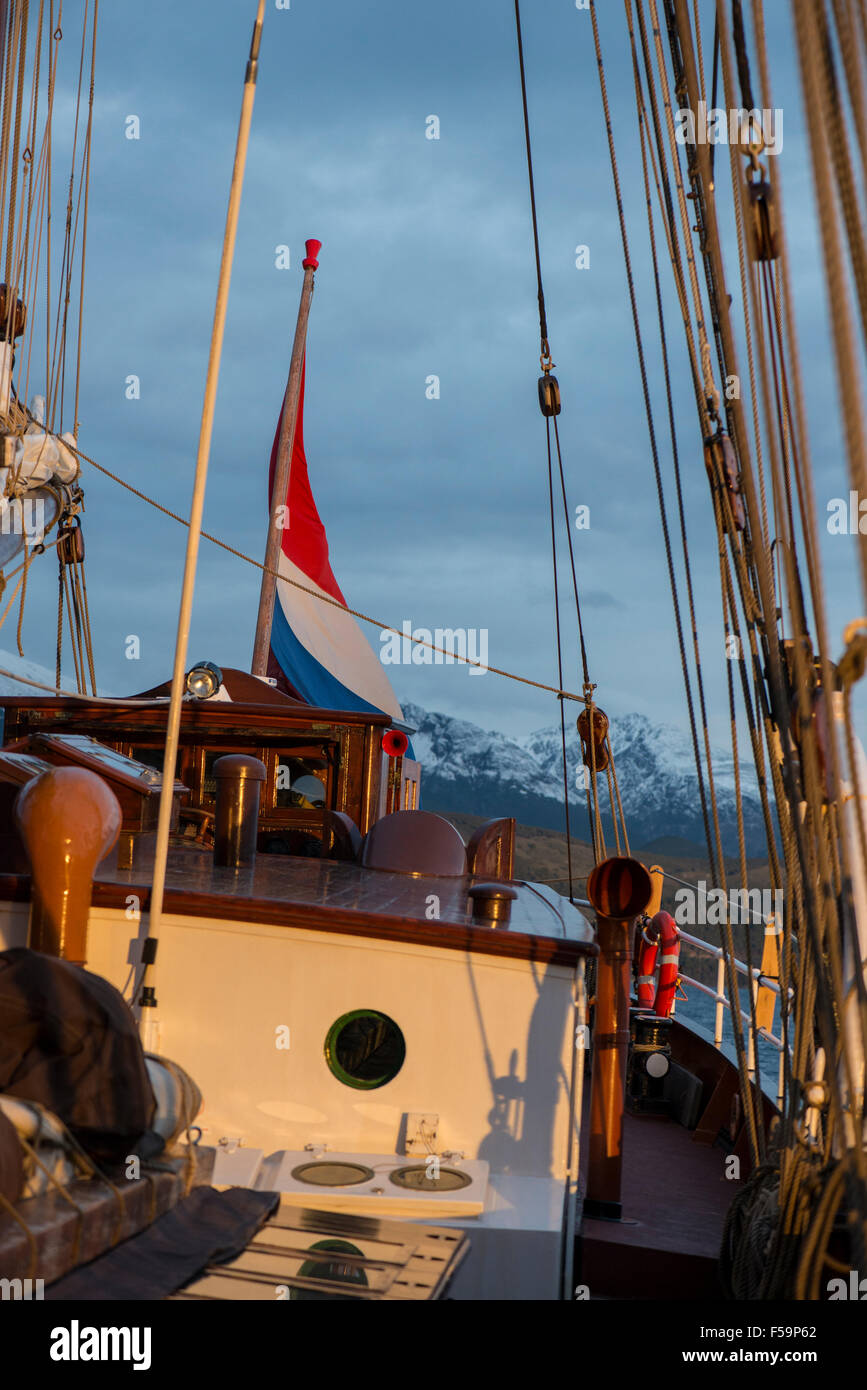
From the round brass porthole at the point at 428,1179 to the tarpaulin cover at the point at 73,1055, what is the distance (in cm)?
104

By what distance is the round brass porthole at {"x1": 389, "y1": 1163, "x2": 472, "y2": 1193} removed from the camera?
13.0 feet

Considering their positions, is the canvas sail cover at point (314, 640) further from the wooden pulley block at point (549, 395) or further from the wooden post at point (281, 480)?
the wooden pulley block at point (549, 395)

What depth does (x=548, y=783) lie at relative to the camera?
161 meters

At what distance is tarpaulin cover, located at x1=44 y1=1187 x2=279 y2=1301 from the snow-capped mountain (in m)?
102

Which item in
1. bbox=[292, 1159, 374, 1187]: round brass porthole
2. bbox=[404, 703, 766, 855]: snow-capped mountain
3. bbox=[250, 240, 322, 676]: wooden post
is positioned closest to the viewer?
bbox=[292, 1159, 374, 1187]: round brass porthole

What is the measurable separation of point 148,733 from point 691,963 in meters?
55.5

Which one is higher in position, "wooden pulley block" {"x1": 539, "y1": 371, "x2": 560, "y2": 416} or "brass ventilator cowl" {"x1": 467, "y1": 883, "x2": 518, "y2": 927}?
"wooden pulley block" {"x1": 539, "y1": 371, "x2": 560, "y2": 416}

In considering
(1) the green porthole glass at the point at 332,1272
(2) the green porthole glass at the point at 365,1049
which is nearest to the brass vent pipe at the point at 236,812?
(2) the green porthole glass at the point at 365,1049

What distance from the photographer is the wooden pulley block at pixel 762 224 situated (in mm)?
3588

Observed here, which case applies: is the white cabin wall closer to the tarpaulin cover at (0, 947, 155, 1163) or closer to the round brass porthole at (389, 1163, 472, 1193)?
the round brass porthole at (389, 1163, 472, 1193)

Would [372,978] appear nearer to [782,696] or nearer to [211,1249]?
[211,1249]

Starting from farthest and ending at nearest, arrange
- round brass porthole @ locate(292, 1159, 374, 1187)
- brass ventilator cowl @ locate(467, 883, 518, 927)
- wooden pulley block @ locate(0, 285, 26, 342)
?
wooden pulley block @ locate(0, 285, 26, 342) → brass ventilator cowl @ locate(467, 883, 518, 927) → round brass porthole @ locate(292, 1159, 374, 1187)

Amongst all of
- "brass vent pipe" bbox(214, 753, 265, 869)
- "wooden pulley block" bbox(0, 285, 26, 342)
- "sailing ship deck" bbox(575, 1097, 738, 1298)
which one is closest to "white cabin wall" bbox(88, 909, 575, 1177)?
"sailing ship deck" bbox(575, 1097, 738, 1298)
